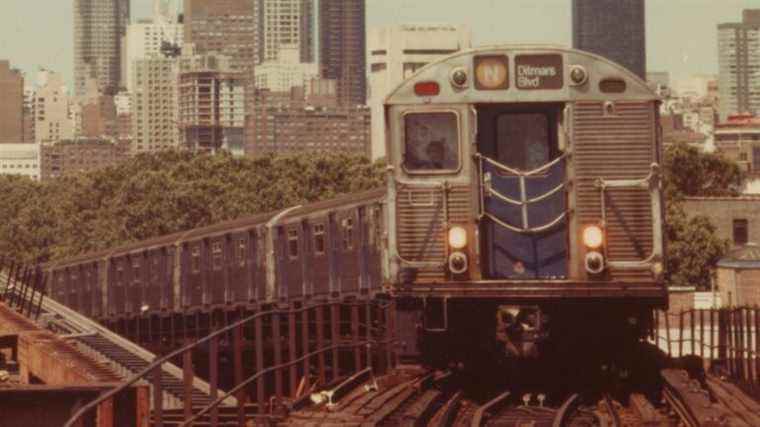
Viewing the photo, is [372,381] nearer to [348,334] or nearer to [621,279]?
[621,279]

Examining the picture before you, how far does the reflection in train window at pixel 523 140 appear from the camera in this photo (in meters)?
29.1

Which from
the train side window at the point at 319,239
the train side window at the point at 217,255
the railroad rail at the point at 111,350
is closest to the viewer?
the railroad rail at the point at 111,350

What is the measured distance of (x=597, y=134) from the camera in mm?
28969

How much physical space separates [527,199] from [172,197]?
318 ft

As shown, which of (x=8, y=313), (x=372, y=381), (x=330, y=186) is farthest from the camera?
(x=330, y=186)

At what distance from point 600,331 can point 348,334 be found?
41.5 ft

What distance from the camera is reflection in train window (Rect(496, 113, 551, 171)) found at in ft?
95.5

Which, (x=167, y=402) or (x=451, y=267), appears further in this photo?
(x=167, y=402)

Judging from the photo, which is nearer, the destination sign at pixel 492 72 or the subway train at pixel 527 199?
the subway train at pixel 527 199

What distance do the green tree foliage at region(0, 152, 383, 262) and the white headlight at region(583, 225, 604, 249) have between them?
9195cm

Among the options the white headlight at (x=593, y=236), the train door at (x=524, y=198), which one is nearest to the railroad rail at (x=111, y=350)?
the train door at (x=524, y=198)

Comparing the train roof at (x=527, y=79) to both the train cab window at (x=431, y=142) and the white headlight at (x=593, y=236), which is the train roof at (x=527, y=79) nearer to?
the train cab window at (x=431, y=142)

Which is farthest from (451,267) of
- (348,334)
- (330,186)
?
(330,186)

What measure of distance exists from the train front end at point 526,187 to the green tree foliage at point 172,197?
9148 centimetres
